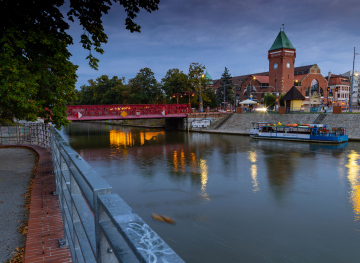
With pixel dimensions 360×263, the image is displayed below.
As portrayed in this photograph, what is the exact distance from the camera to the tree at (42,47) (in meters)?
11.1

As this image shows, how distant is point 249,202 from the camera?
1416 centimetres

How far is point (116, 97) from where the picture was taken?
8750 cm

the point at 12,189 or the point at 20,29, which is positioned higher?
the point at 20,29

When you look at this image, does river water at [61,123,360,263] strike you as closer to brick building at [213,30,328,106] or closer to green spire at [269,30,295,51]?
brick building at [213,30,328,106]

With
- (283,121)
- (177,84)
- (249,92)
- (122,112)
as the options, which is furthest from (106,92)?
(283,121)

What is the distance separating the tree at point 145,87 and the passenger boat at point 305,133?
4125cm

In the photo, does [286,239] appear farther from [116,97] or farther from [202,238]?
[116,97]

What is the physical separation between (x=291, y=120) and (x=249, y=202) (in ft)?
Result: 123

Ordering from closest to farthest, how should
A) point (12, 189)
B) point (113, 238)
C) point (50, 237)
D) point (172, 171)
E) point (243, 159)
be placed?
point (113, 238) < point (50, 237) < point (12, 189) < point (172, 171) < point (243, 159)

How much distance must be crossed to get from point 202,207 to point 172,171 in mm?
8032

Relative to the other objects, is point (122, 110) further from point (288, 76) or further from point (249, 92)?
point (288, 76)

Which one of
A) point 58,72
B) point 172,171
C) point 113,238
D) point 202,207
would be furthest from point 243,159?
point 113,238

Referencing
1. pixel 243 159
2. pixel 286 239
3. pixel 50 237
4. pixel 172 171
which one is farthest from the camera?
pixel 243 159

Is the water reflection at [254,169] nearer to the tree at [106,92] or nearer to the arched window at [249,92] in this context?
the tree at [106,92]
